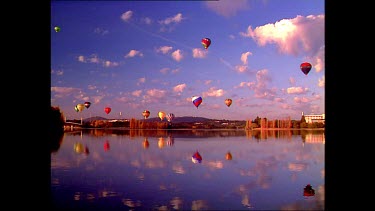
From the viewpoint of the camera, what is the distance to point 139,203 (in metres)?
8.18

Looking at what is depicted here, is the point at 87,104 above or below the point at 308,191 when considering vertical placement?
above

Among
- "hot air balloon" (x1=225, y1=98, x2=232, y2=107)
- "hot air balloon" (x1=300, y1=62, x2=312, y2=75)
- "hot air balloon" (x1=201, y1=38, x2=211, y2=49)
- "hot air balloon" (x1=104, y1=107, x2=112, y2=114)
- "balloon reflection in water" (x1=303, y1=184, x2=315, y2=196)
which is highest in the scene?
"hot air balloon" (x1=201, y1=38, x2=211, y2=49)

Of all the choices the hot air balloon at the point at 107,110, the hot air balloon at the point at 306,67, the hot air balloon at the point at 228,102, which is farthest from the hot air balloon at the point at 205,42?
the hot air balloon at the point at 107,110

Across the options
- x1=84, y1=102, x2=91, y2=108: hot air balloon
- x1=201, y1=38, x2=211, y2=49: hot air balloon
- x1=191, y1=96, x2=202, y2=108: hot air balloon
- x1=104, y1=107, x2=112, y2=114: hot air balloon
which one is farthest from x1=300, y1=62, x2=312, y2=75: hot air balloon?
x1=84, y1=102, x2=91, y2=108: hot air balloon

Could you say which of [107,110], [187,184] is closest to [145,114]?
[107,110]

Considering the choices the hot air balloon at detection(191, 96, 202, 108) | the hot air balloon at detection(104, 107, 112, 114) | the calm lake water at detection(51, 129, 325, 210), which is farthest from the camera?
the hot air balloon at detection(104, 107, 112, 114)

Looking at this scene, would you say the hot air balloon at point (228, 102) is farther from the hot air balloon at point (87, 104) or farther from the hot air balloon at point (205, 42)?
the hot air balloon at point (87, 104)

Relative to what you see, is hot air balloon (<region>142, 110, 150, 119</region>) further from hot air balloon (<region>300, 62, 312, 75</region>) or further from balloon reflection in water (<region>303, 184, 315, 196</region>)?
balloon reflection in water (<region>303, 184, 315, 196</region>)

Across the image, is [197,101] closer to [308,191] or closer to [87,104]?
[87,104]
